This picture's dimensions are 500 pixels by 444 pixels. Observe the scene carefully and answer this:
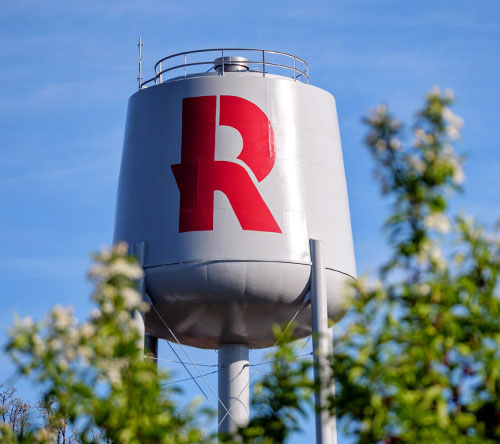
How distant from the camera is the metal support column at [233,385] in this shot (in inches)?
879

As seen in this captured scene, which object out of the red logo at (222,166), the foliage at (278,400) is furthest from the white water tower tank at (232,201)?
the foliage at (278,400)

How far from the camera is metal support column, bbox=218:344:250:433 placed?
2233cm

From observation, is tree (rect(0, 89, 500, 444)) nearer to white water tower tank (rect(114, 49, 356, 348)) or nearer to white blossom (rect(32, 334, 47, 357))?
white blossom (rect(32, 334, 47, 357))

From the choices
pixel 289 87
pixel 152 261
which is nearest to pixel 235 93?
pixel 289 87

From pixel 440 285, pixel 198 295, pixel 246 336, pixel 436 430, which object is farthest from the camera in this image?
pixel 246 336

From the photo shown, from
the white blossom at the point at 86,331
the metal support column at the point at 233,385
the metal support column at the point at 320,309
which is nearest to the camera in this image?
the white blossom at the point at 86,331

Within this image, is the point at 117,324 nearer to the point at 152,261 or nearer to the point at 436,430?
the point at 436,430

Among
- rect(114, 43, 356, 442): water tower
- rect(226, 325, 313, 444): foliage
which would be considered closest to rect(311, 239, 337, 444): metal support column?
rect(114, 43, 356, 442): water tower

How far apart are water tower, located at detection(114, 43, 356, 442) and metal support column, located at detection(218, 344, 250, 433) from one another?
27 mm

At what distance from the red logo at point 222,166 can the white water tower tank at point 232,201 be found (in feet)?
0.07

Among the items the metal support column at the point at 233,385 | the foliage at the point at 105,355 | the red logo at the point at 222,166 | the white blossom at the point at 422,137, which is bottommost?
the foliage at the point at 105,355

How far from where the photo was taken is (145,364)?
774cm

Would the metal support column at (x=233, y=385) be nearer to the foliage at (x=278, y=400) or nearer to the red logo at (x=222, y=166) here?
the red logo at (x=222, y=166)

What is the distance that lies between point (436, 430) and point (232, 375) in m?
15.9
